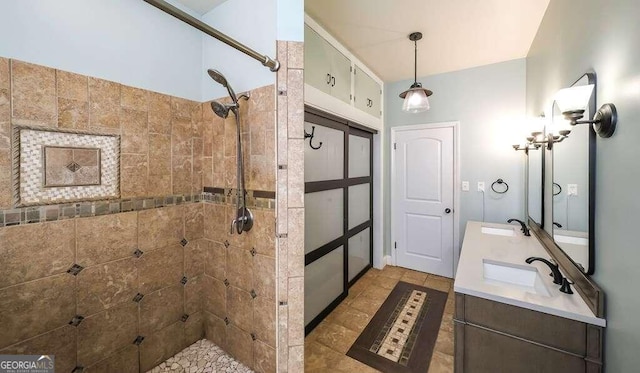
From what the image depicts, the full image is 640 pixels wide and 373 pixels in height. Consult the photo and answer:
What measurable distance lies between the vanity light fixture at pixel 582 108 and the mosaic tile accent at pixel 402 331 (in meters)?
1.77

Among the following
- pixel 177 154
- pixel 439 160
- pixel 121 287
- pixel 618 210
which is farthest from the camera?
pixel 439 160

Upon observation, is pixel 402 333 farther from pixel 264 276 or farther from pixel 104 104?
pixel 104 104

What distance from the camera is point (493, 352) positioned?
1.17 meters

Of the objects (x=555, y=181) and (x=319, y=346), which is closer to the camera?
(x=555, y=181)

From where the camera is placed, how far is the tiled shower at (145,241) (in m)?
1.07

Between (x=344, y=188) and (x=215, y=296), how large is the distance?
155 centimetres

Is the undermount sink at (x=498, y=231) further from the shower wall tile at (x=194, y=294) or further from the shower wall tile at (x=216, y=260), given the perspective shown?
the shower wall tile at (x=194, y=294)

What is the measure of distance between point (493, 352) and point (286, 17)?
77.9 inches

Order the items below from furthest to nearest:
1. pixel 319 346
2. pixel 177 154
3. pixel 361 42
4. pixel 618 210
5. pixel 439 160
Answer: pixel 439 160
pixel 361 42
pixel 319 346
pixel 177 154
pixel 618 210

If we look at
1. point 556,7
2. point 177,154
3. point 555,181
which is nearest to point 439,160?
point 555,181

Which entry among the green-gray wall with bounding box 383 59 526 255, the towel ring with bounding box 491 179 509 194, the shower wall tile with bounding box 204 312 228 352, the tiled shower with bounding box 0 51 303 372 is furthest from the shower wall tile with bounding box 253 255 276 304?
Answer: the towel ring with bounding box 491 179 509 194

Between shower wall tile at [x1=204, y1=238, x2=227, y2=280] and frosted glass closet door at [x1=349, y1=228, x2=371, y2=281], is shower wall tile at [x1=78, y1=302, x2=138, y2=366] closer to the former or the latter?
shower wall tile at [x1=204, y1=238, x2=227, y2=280]

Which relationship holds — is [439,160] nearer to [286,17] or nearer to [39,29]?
[286,17]

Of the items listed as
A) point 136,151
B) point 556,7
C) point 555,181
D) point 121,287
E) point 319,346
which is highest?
point 556,7
